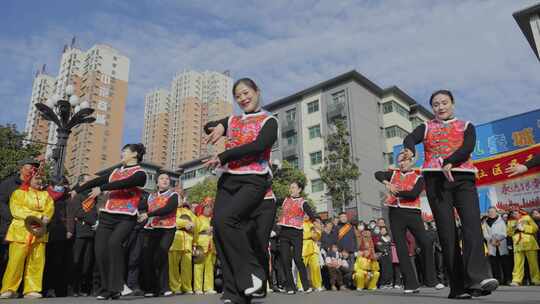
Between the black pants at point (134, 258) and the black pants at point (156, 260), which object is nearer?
the black pants at point (156, 260)

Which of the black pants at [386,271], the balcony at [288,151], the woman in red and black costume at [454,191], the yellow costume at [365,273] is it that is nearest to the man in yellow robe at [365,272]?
the yellow costume at [365,273]

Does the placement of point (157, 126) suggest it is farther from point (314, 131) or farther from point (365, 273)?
point (365, 273)

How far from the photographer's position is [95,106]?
8981 cm

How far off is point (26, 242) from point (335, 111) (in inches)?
1433

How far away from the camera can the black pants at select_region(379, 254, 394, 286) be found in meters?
11.9

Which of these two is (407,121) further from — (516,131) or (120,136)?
(120,136)

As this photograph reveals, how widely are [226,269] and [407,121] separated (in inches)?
1719

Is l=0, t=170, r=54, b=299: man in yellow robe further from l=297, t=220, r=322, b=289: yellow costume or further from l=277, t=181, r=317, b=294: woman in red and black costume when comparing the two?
l=297, t=220, r=322, b=289: yellow costume

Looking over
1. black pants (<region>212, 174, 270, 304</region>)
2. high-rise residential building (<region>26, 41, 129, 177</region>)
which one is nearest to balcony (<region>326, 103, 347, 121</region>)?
black pants (<region>212, 174, 270, 304</region>)

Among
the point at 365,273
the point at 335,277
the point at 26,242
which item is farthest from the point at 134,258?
the point at 365,273

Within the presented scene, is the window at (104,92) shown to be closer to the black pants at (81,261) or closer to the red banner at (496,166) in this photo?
the red banner at (496,166)

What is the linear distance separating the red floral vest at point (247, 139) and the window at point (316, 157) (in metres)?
36.8

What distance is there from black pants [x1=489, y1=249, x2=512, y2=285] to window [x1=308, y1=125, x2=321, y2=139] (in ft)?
97.0

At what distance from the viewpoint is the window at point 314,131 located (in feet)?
137
